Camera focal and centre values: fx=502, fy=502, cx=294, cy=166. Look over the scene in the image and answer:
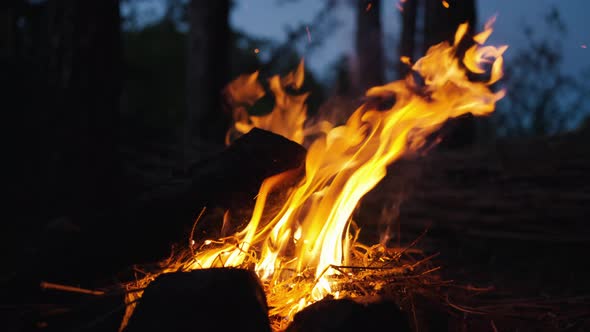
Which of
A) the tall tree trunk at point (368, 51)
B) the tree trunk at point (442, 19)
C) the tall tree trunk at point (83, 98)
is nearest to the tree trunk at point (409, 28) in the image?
the tree trunk at point (442, 19)

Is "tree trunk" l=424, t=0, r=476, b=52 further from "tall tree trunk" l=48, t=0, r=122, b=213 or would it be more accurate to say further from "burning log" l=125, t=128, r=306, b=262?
"tall tree trunk" l=48, t=0, r=122, b=213

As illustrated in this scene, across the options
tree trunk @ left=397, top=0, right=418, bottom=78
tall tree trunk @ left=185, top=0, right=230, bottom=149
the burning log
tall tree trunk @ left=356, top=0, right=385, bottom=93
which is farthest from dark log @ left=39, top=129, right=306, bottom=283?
tall tree trunk @ left=356, top=0, right=385, bottom=93

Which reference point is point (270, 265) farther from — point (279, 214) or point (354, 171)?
point (354, 171)

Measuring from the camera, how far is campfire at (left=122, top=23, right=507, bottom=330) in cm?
227

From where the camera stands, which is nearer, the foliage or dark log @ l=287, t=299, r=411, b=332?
dark log @ l=287, t=299, r=411, b=332

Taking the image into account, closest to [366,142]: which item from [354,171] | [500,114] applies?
[354,171]

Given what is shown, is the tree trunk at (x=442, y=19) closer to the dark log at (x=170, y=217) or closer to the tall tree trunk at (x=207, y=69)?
the tall tree trunk at (x=207, y=69)

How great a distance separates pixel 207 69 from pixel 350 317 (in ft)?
19.6

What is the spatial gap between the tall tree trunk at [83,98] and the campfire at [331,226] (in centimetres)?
267

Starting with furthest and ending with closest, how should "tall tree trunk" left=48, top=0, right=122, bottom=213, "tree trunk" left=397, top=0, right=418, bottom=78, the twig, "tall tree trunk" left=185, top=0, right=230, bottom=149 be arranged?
"tall tree trunk" left=185, top=0, right=230, bottom=149 → "tall tree trunk" left=48, top=0, right=122, bottom=213 → "tree trunk" left=397, top=0, right=418, bottom=78 → the twig

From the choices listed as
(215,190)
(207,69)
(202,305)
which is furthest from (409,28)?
(207,69)

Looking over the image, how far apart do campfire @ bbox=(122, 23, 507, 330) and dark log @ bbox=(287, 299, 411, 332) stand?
0.72 ft

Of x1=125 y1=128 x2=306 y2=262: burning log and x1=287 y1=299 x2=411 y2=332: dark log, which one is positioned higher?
x1=125 y1=128 x2=306 y2=262: burning log

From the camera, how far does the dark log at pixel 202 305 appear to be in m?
1.85
